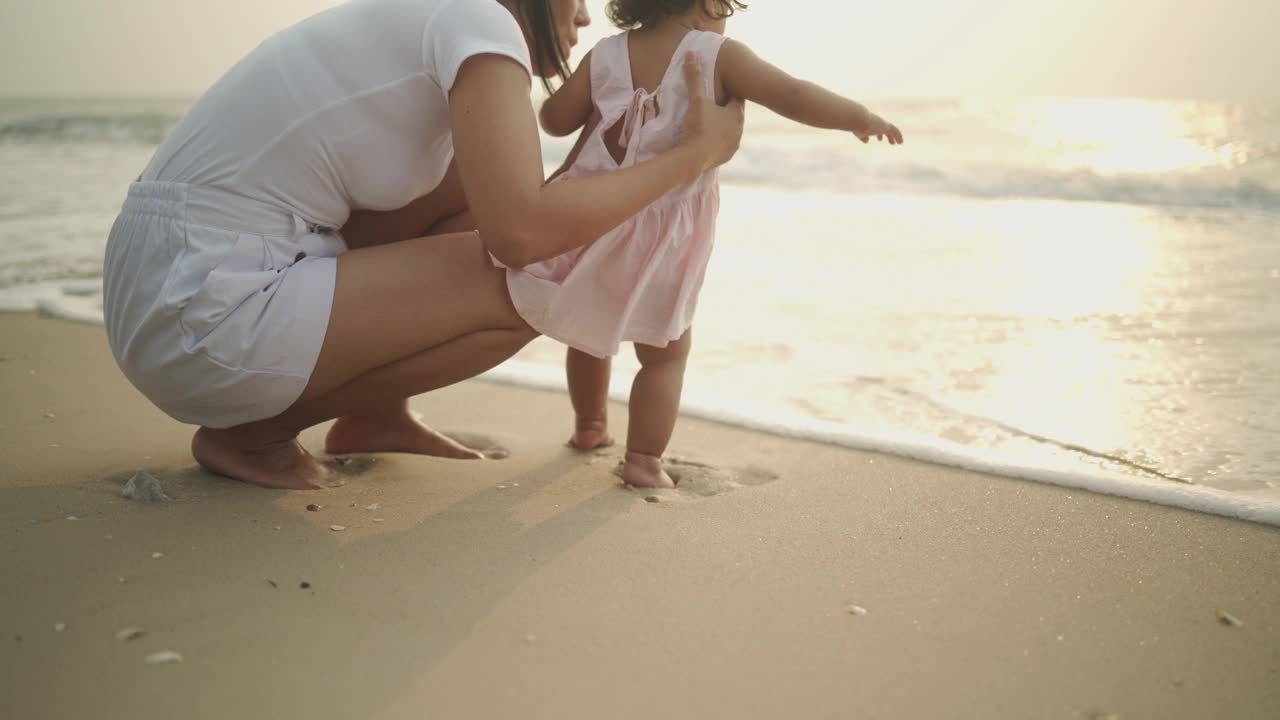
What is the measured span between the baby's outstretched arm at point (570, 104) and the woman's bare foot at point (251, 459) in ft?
3.00

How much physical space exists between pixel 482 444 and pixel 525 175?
3.27 ft

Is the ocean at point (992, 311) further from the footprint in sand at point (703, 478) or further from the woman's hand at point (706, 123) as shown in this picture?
the woman's hand at point (706, 123)

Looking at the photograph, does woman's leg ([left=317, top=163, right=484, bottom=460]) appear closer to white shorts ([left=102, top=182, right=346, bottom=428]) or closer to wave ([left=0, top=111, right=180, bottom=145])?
white shorts ([left=102, top=182, right=346, bottom=428])

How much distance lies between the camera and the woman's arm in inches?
66.1

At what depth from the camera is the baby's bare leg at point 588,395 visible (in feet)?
8.07

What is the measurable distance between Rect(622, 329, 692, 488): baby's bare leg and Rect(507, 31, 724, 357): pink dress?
0.31 feet

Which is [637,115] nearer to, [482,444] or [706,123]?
[706,123]

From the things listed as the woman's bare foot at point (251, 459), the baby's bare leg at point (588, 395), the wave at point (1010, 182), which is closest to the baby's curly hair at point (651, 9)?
the baby's bare leg at point (588, 395)

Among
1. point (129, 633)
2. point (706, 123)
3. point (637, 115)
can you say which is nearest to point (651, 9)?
point (637, 115)

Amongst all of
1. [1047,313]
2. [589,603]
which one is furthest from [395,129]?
[1047,313]

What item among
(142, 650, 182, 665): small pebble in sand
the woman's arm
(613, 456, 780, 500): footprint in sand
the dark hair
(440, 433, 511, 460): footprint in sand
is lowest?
(440, 433, 511, 460): footprint in sand

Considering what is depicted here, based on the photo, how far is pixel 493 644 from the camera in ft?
4.67

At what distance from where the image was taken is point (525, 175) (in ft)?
5.68

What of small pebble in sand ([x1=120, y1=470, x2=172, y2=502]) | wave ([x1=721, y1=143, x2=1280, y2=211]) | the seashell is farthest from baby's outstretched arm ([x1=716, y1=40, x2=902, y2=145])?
wave ([x1=721, y1=143, x2=1280, y2=211])
